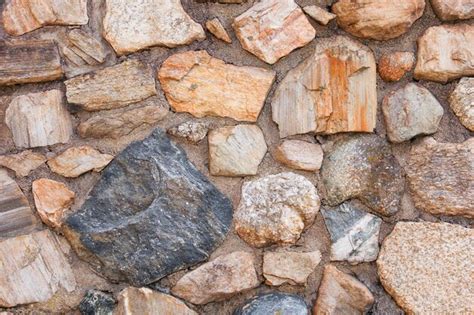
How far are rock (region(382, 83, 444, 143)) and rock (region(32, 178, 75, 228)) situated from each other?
69 centimetres

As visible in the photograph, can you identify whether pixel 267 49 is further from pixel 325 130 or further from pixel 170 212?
pixel 170 212

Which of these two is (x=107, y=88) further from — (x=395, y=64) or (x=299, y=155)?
(x=395, y=64)

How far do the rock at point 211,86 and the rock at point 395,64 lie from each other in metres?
0.25

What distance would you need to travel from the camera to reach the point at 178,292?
1.21m

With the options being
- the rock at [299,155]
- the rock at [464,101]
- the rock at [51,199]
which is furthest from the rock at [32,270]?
the rock at [464,101]

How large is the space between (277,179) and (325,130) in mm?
145

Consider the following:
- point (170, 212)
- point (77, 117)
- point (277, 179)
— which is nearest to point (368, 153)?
point (277, 179)

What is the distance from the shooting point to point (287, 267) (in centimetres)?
123

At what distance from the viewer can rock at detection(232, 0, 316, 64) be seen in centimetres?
123

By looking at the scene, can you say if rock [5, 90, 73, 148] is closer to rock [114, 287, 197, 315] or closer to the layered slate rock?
the layered slate rock

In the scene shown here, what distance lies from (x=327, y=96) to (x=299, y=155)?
14 centimetres

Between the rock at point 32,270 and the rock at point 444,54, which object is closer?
the rock at point 32,270

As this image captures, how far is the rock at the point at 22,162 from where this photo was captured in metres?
1.19

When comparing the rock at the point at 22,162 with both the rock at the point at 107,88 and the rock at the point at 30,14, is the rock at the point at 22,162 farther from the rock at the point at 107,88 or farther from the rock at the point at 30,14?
the rock at the point at 30,14
